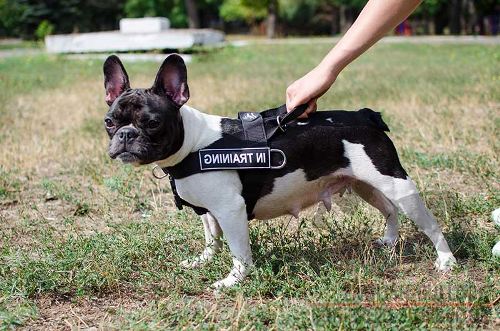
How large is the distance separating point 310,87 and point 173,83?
0.69 metres

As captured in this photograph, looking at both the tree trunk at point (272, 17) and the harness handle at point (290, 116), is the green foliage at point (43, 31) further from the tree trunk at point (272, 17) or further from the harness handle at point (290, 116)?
the harness handle at point (290, 116)

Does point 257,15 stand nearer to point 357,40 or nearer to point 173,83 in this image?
point 357,40

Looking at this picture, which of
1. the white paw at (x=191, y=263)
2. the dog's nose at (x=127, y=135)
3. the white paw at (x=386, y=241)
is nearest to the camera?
the dog's nose at (x=127, y=135)

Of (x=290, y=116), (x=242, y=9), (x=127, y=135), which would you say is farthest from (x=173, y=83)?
(x=242, y=9)

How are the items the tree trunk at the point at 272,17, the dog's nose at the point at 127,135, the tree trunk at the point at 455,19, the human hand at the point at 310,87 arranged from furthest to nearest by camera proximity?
the tree trunk at the point at 272,17 < the tree trunk at the point at 455,19 < the human hand at the point at 310,87 < the dog's nose at the point at 127,135

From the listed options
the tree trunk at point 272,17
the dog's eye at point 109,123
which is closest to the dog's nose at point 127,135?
the dog's eye at point 109,123

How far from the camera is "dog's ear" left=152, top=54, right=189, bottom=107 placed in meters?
3.23

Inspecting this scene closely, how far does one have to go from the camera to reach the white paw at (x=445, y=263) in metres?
3.46

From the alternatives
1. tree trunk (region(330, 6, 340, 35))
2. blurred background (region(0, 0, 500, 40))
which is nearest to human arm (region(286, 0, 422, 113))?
blurred background (region(0, 0, 500, 40))

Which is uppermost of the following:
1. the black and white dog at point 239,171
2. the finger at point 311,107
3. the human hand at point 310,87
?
the human hand at point 310,87

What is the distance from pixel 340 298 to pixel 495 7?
150ft

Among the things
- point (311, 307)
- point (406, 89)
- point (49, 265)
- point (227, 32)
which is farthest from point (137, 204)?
point (227, 32)

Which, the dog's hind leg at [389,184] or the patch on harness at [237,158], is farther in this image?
the dog's hind leg at [389,184]

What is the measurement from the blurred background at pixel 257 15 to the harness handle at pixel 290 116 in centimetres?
3729
